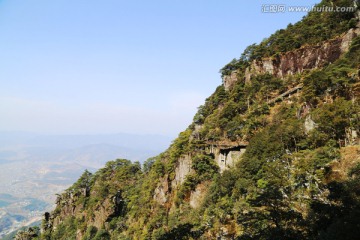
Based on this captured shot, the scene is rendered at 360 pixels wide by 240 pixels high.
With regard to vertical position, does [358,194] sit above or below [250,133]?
below

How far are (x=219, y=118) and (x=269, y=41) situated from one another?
2277 cm

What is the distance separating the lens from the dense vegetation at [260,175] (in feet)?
49.9

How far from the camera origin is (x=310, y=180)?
20.8 meters

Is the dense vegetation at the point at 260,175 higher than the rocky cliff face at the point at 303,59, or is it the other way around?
the rocky cliff face at the point at 303,59

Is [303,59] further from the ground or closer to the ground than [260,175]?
further from the ground

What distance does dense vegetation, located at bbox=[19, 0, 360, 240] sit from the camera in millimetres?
15211

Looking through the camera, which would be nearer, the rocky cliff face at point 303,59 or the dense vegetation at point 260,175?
the dense vegetation at point 260,175

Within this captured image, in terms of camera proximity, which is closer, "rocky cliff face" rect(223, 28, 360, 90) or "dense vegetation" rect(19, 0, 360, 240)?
"dense vegetation" rect(19, 0, 360, 240)

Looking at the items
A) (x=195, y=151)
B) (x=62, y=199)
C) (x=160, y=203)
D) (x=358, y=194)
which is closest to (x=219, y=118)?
(x=195, y=151)

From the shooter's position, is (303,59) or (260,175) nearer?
(260,175)

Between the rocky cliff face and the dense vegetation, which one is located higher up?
the rocky cliff face

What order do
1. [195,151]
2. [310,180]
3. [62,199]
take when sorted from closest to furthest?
[310,180] → [195,151] → [62,199]

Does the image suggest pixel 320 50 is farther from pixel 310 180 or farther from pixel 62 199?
pixel 62 199

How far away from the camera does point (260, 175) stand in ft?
92.4
